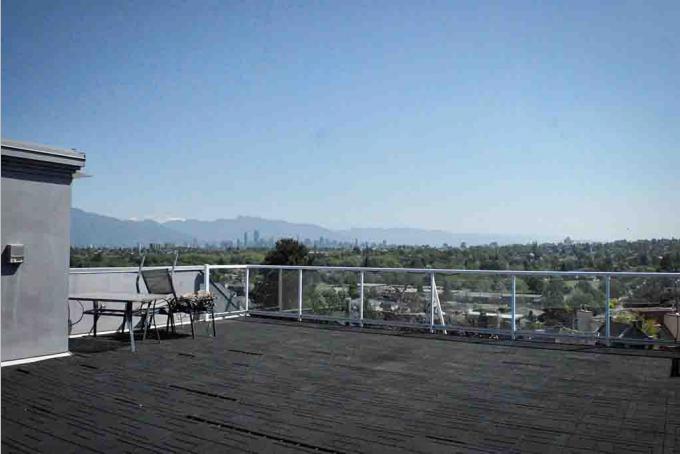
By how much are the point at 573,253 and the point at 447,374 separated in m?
21.8

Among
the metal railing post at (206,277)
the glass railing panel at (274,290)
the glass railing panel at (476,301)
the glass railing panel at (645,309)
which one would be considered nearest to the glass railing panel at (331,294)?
the glass railing panel at (274,290)

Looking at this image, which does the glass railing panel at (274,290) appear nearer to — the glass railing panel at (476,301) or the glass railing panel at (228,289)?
the glass railing panel at (228,289)

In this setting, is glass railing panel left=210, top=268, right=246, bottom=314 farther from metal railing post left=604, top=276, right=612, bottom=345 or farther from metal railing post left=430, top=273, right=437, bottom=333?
metal railing post left=604, top=276, right=612, bottom=345

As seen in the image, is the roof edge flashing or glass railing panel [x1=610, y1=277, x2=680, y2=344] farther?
glass railing panel [x1=610, y1=277, x2=680, y2=344]

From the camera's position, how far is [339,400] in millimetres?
4270

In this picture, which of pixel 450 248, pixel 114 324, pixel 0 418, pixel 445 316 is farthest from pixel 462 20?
pixel 450 248

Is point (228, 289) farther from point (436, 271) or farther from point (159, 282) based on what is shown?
point (436, 271)

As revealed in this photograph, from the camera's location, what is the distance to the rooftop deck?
3.30 metres

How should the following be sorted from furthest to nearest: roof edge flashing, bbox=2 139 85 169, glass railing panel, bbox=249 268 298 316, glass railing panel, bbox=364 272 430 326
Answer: glass railing panel, bbox=249 268 298 316
glass railing panel, bbox=364 272 430 326
roof edge flashing, bbox=2 139 85 169

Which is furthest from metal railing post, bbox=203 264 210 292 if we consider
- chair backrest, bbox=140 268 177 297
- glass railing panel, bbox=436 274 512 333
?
glass railing panel, bbox=436 274 512 333

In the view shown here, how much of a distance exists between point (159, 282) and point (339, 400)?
380cm

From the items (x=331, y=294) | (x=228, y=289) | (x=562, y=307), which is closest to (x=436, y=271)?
(x=562, y=307)

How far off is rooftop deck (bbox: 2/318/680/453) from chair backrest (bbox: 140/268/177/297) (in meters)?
0.75

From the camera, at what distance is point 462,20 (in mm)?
11750
